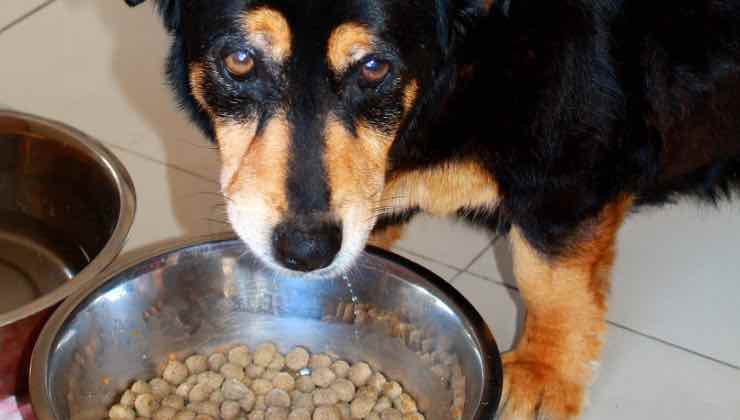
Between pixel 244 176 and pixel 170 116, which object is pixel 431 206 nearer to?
pixel 244 176

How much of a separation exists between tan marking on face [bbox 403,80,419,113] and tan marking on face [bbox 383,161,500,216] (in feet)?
0.49

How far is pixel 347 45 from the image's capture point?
1464mm

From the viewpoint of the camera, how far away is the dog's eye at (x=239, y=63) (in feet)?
4.93

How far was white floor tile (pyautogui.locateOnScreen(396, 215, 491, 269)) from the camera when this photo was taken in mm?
2205

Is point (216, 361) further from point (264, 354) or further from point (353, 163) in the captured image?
point (353, 163)

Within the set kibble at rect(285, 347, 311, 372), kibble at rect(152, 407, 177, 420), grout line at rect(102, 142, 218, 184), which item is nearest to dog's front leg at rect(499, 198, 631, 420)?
kibble at rect(285, 347, 311, 372)

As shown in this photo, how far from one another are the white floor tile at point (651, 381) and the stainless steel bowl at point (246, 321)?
0.26 m

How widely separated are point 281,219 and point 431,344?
438 mm

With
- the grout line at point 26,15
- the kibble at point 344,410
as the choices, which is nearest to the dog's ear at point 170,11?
the kibble at point 344,410

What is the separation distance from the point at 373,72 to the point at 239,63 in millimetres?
182

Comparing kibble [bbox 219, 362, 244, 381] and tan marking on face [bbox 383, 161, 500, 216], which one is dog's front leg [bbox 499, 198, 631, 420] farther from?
kibble [bbox 219, 362, 244, 381]

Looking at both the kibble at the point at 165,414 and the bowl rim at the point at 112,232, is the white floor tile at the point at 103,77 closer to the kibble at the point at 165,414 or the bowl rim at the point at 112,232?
the bowl rim at the point at 112,232

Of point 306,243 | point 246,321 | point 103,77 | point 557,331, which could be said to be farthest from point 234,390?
point 103,77

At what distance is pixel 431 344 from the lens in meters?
1.81
